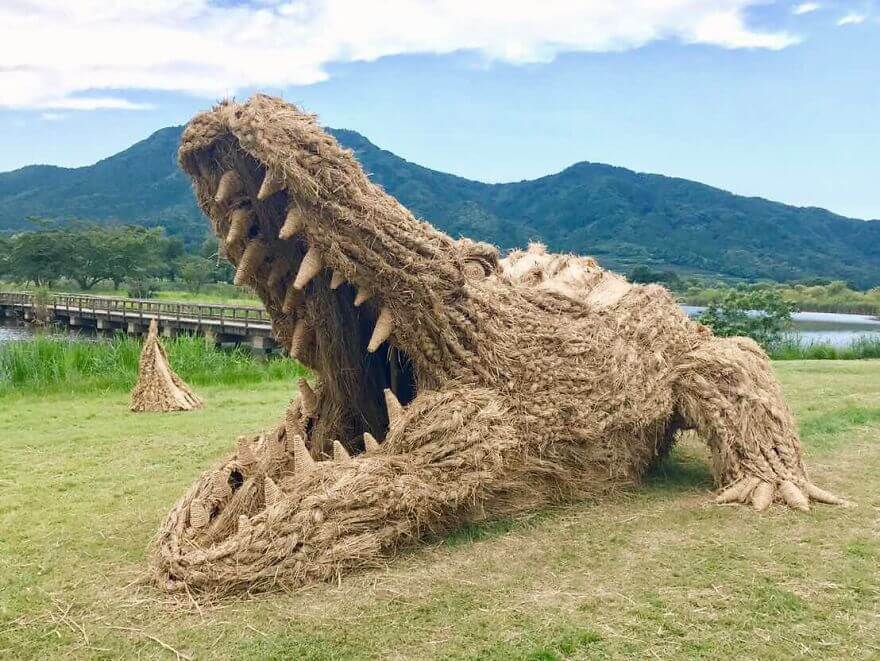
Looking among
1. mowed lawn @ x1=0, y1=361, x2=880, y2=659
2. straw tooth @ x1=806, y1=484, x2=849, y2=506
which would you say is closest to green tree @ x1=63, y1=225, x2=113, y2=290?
mowed lawn @ x1=0, y1=361, x2=880, y2=659

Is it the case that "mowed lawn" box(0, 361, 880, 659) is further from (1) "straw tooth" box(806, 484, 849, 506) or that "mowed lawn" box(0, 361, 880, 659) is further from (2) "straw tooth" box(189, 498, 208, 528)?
(2) "straw tooth" box(189, 498, 208, 528)

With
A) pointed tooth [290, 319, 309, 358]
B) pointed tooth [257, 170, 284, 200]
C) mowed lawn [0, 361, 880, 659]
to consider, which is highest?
pointed tooth [257, 170, 284, 200]

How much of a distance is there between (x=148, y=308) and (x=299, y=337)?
3272cm

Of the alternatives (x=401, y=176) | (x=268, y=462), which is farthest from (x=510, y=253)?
(x=401, y=176)

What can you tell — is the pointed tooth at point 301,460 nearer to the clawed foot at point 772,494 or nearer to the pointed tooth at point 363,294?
the pointed tooth at point 363,294

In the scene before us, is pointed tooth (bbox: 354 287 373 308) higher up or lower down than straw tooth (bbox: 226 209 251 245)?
lower down

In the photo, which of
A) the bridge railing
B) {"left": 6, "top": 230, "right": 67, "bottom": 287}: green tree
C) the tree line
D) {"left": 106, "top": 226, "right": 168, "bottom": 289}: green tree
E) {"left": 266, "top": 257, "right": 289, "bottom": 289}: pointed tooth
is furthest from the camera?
{"left": 106, "top": 226, "right": 168, "bottom": 289}: green tree

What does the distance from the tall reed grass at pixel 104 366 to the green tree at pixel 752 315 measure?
13.3 metres

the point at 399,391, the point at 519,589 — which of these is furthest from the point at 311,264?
the point at 519,589

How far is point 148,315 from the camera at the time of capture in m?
32.8

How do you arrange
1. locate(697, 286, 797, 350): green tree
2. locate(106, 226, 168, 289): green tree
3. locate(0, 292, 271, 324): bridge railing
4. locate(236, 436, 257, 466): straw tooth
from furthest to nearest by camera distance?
locate(106, 226, 168, 289): green tree → locate(0, 292, 271, 324): bridge railing → locate(697, 286, 797, 350): green tree → locate(236, 436, 257, 466): straw tooth

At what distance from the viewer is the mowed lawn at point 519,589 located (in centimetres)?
292

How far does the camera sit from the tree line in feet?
210

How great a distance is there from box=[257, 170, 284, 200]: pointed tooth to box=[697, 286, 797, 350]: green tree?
1926 cm
